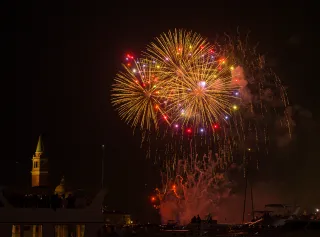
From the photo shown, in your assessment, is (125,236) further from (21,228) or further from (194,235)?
(21,228)

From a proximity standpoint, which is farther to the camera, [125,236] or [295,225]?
[295,225]

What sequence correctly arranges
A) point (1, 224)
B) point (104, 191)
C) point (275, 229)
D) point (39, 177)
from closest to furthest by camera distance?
1. point (1, 224)
2. point (104, 191)
3. point (275, 229)
4. point (39, 177)

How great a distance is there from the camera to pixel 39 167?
379ft

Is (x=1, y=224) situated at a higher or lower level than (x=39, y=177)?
lower

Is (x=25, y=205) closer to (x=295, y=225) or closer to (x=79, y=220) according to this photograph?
(x=79, y=220)

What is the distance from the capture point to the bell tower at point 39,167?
115569mm

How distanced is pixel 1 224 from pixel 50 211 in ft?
11.8

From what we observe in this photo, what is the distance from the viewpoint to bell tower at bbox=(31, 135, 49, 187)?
116 m

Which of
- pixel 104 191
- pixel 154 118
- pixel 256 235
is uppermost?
pixel 154 118

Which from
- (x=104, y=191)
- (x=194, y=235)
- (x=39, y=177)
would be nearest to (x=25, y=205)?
(x=104, y=191)

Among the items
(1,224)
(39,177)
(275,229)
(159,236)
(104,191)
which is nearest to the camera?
(1,224)

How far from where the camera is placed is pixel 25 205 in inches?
1633

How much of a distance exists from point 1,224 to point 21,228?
1542 mm

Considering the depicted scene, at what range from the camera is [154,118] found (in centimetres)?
5453
